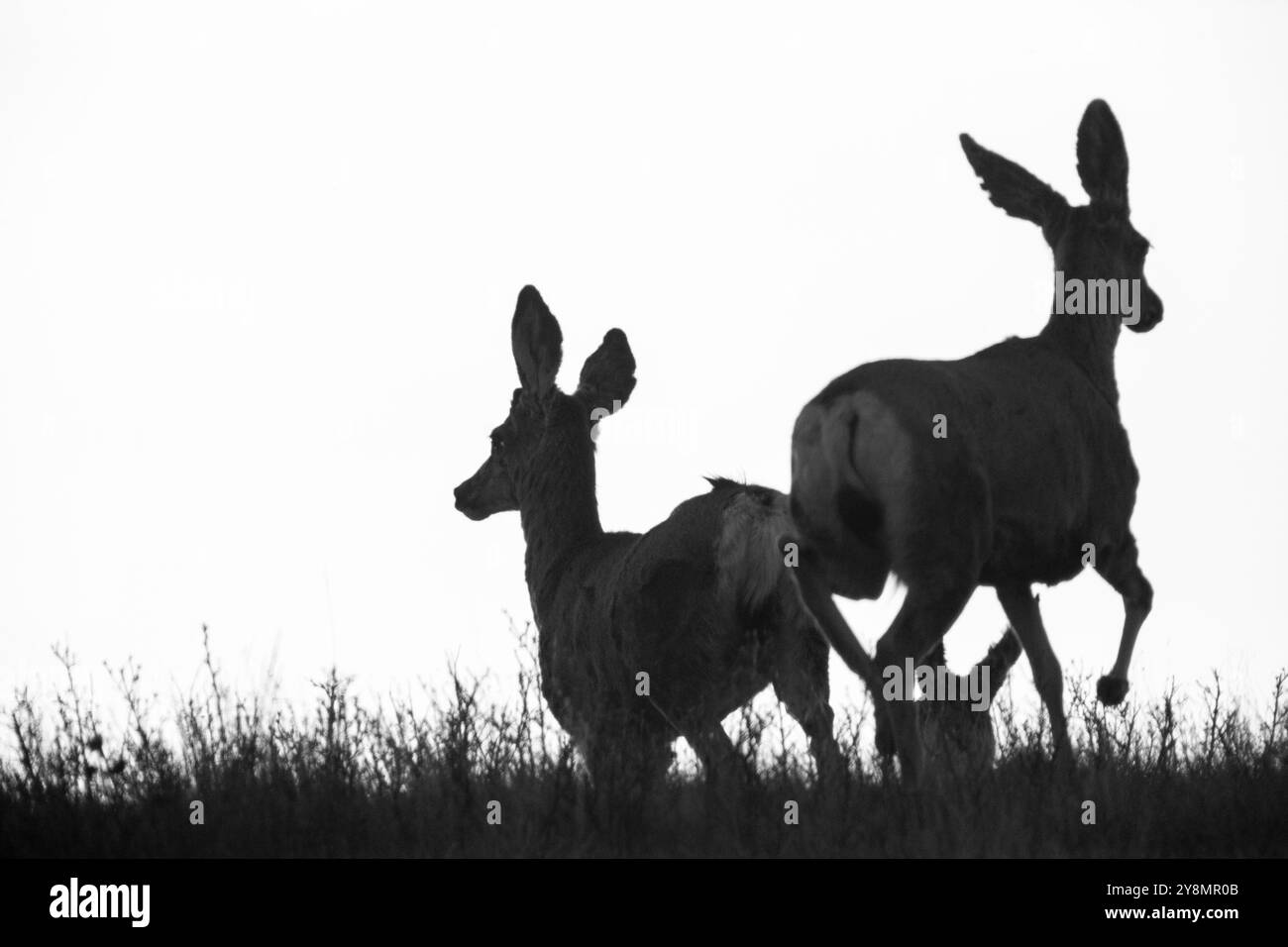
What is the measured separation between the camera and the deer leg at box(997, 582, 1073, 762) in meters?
8.99

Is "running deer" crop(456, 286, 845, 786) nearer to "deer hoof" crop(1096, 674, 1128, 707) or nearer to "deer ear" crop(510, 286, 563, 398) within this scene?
"deer hoof" crop(1096, 674, 1128, 707)

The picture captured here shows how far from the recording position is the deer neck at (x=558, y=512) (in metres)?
11.8

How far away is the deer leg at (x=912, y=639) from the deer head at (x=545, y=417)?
444 centimetres

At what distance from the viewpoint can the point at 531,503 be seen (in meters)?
12.1

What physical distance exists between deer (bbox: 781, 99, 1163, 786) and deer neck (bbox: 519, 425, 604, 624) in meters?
3.30

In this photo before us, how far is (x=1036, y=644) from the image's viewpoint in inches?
357

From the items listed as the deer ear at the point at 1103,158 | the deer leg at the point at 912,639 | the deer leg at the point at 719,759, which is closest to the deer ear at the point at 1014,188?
the deer ear at the point at 1103,158

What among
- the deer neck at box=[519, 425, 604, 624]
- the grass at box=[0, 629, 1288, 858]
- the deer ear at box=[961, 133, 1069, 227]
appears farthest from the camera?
the deer neck at box=[519, 425, 604, 624]

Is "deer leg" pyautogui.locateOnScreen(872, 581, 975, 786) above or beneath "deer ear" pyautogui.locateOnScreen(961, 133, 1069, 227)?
beneath

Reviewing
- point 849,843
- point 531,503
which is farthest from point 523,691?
point 531,503

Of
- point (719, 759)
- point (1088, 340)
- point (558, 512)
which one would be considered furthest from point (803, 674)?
point (558, 512)

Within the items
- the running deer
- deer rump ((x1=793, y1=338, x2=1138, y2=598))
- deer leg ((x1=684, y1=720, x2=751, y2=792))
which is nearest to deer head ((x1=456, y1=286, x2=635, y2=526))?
the running deer

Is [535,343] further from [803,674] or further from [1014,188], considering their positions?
[1014,188]

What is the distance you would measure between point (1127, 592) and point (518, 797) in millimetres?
2705
